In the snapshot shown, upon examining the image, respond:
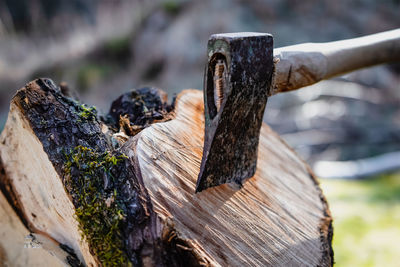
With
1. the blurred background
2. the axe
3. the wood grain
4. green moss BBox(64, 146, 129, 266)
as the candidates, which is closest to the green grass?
the blurred background

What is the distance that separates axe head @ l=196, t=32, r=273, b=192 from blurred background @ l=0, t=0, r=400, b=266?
3.64m

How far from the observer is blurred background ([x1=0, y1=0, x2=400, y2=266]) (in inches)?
209

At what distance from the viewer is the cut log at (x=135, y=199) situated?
104 centimetres

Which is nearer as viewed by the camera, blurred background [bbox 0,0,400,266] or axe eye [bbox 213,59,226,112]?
axe eye [bbox 213,59,226,112]

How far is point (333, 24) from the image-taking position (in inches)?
299

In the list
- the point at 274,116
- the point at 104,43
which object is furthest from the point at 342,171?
the point at 104,43

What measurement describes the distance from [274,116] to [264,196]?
4411 millimetres

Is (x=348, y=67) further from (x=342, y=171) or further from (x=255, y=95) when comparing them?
(x=342, y=171)

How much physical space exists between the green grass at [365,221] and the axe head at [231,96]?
1778mm

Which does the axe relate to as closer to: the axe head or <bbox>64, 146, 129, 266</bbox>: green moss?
the axe head

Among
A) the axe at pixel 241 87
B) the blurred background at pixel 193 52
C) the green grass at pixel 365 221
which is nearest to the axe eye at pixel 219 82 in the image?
the axe at pixel 241 87

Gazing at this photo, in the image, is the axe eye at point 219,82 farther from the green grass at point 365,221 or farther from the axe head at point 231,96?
the green grass at point 365,221

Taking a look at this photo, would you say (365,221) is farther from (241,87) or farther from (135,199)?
(135,199)

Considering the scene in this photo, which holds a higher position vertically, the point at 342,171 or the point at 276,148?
the point at 276,148
